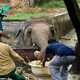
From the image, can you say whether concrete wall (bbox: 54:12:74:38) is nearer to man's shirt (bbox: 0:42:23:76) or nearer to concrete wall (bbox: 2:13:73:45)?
concrete wall (bbox: 2:13:73:45)

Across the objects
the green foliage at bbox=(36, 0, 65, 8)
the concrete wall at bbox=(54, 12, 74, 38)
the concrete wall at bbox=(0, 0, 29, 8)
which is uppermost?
the concrete wall at bbox=(0, 0, 29, 8)

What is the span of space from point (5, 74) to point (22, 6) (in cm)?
1842

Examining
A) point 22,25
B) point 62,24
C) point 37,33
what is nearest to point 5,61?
point 37,33

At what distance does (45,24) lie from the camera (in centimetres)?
1252

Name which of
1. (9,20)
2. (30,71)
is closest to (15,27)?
(9,20)

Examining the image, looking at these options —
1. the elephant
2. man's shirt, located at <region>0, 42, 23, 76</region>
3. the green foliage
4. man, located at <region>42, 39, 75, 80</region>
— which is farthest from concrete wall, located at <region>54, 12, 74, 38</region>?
man's shirt, located at <region>0, 42, 23, 76</region>

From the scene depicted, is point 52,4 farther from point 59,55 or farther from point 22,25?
point 59,55

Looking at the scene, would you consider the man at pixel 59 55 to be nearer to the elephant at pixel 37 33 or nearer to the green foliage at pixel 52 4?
the elephant at pixel 37 33

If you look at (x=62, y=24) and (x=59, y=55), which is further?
(x=62, y=24)

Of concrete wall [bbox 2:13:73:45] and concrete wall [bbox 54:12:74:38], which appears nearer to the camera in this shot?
concrete wall [bbox 2:13:73:45]

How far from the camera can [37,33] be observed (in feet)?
37.1

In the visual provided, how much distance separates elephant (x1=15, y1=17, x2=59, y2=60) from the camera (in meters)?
10.7

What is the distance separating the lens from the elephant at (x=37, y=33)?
35.1 feet

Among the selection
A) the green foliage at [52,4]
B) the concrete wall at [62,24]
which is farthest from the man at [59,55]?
the green foliage at [52,4]
